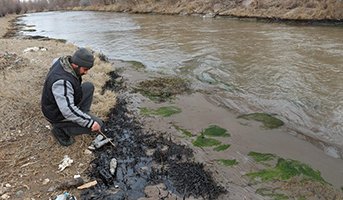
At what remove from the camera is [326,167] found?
18.8 feet

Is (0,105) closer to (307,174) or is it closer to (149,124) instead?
(149,124)

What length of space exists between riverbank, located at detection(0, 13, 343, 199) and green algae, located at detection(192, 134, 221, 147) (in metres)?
0.08

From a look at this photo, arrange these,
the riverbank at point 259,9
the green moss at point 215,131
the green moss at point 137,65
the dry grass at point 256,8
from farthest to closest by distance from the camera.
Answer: the dry grass at point 256,8
the riverbank at point 259,9
the green moss at point 137,65
the green moss at point 215,131

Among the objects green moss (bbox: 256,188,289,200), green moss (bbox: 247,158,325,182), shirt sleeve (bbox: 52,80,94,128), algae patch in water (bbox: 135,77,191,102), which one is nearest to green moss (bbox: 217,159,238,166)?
green moss (bbox: 247,158,325,182)

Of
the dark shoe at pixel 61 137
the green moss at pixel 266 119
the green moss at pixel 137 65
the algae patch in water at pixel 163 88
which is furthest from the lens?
the green moss at pixel 137 65

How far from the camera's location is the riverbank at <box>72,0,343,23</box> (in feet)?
72.2

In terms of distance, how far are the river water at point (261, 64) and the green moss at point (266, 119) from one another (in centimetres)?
26

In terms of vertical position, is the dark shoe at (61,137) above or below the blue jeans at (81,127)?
below

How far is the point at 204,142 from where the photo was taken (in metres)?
6.56

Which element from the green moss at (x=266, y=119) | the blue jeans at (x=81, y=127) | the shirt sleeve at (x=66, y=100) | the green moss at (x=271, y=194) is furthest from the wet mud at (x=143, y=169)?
the green moss at (x=266, y=119)

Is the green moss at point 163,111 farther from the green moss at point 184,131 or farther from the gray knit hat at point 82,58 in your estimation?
the gray knit hat at point 82,58

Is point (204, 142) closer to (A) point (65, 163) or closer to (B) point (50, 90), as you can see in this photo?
(A) point (65, 163)

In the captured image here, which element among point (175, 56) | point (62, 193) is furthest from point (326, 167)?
point (175, 56)

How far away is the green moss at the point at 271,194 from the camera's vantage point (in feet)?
16.2
